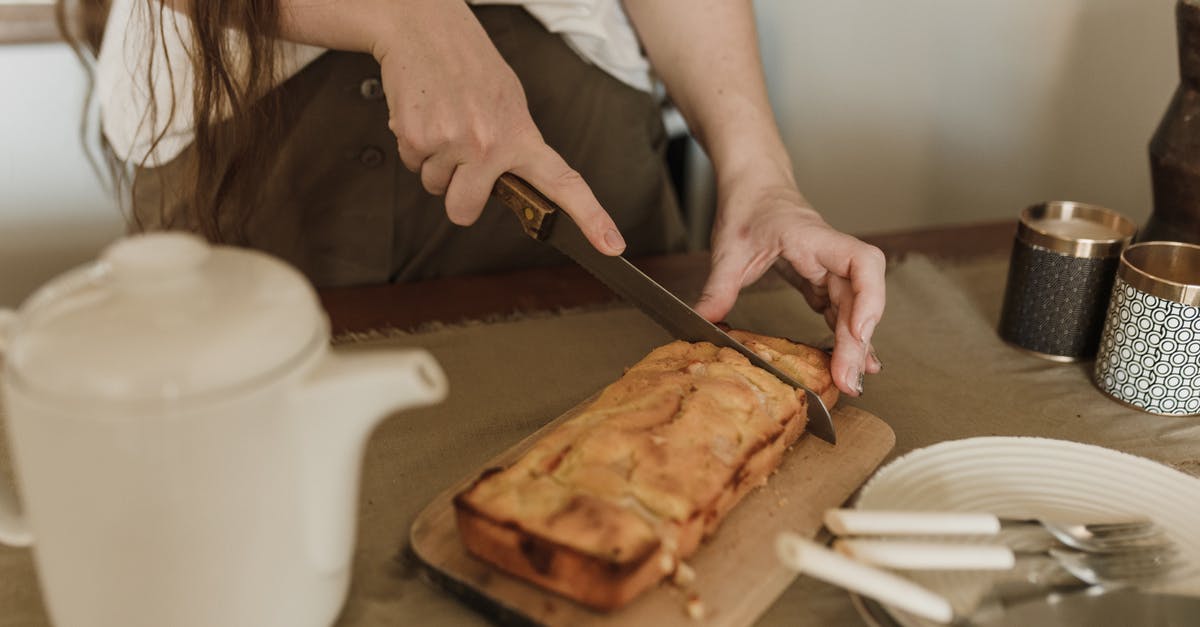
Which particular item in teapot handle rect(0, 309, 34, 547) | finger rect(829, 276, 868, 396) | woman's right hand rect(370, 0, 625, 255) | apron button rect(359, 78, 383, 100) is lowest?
finger rect(829, 276, 868, 396)

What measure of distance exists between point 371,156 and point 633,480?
804 mm

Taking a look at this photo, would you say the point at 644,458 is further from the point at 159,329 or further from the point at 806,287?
the point at 806,287

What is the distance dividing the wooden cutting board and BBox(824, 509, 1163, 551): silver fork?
7 centimetres

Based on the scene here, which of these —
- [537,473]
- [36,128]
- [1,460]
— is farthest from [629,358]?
[36,128]

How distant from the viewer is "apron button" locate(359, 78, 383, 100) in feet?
4.35

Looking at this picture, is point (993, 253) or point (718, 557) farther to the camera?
point (993, 253)

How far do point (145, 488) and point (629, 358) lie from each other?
70cm

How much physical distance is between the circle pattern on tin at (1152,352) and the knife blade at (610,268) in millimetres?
404

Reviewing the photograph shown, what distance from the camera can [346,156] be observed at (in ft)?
4.54

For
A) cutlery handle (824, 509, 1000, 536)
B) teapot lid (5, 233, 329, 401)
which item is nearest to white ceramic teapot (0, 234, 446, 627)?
teapot lid (5, 233, 329, 401)

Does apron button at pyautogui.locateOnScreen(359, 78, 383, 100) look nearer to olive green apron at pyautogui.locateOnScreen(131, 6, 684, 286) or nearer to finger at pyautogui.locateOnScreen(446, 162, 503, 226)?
olive green apron at pyautogui.locateOnScreen(131, 6, 684, 286)

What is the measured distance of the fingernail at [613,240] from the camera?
3.27 ft

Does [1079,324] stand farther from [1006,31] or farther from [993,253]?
[1006,31]

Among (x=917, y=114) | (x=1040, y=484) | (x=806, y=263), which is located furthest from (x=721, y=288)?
(x=917, y=114)
